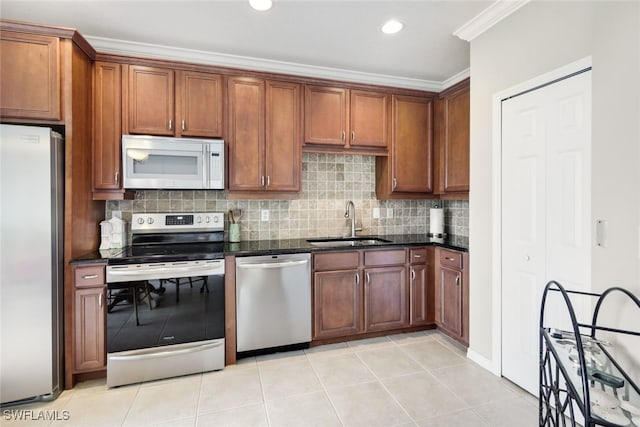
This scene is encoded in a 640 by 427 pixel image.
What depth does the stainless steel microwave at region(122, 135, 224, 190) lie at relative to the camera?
257cm

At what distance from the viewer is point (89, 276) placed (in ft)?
7.37

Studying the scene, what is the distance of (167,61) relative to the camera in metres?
2.68

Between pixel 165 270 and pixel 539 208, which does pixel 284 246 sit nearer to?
pixel 165 270

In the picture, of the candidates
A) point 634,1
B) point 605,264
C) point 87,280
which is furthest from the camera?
point 87,280

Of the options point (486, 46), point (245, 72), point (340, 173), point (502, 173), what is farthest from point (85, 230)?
point (486, 46)

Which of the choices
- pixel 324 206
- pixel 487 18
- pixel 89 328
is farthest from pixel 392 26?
pixel 89 328

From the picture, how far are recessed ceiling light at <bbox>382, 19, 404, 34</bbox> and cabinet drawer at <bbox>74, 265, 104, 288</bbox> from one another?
8.86 feet

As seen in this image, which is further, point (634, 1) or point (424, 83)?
point (424, 83)

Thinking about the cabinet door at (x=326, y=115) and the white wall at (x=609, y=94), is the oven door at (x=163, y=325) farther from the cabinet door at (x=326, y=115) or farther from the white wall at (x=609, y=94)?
the white wall at (x=609, y=94)

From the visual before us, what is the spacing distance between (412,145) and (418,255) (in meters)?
1.18

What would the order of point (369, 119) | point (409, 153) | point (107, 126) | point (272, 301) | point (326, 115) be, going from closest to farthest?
1. point (107, 126)
2. point (272, 301)
3. point (326, 115)
4. point (369, 119)
5. point (409, 153)

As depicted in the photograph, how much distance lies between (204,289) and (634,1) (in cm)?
289

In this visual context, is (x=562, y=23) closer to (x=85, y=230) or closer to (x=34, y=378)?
(x=85, y=230)

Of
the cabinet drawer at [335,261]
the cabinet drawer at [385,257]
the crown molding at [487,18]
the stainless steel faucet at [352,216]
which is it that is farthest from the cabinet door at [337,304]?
the crown molding at [487,18]
